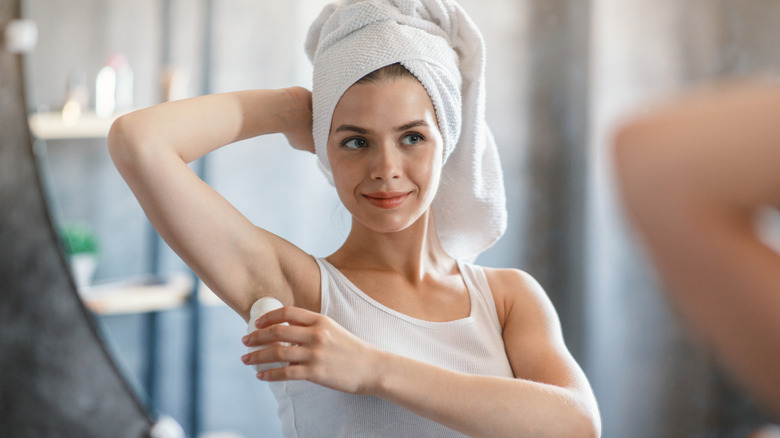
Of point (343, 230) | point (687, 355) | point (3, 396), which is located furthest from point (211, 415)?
point (687, 355)

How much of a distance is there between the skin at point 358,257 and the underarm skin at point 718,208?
0.50 meters

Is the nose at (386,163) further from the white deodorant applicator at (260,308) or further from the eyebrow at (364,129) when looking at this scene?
the white deodorant applicator at (260,308)

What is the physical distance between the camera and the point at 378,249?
0.96m

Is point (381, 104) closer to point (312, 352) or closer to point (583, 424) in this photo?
point (312, 352)

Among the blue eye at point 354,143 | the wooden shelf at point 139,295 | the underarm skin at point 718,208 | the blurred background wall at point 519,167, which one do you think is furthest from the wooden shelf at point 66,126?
the underarm skin at point 718,208

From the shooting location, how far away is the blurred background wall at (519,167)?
4.42 feet

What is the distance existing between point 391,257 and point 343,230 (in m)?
0.18

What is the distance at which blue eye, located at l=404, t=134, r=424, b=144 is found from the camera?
84 centimetres

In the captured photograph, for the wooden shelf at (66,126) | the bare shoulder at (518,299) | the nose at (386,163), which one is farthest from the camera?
the wooden shelf at (66,126)

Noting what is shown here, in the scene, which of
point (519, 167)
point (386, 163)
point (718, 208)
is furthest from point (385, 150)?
point (519, 167)

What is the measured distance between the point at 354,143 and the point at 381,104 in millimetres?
64

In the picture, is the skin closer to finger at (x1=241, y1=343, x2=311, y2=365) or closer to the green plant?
finger at (x1=241, y1=343, x2=311, y2=365)

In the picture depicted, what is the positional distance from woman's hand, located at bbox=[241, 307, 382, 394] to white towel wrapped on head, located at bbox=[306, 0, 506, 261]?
10.4 inches

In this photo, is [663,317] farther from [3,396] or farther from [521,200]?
[3,396]
